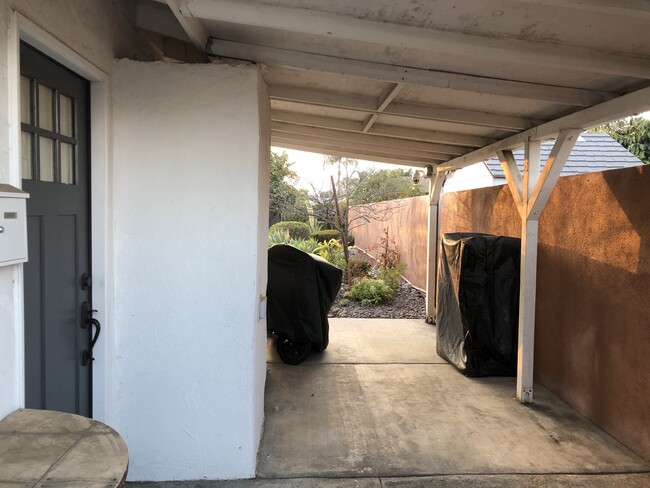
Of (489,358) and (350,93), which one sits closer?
(350,93)

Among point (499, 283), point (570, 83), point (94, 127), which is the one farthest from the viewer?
point (499, 283)

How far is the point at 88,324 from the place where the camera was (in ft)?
8.98

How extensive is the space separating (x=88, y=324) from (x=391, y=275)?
7833 millimetres

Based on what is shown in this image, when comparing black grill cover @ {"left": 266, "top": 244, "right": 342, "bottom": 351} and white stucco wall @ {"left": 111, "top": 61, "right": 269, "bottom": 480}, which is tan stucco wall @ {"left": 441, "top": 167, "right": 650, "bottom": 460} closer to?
black grill cover @ {"left": 266, "top": 244, "right": 342, "bottom": 351}

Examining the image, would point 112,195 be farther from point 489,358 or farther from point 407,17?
point 489,358

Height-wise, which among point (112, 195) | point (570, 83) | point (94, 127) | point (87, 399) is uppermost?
point (570, 83)

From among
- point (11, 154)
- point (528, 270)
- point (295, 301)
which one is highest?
point (11, 154)

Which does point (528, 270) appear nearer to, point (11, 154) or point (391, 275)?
point (11, 154)

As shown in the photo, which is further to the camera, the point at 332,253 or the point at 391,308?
the point at 332,253

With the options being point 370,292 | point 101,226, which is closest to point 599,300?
point 101,226

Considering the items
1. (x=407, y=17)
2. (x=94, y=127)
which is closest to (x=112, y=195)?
(x=94, y=127)

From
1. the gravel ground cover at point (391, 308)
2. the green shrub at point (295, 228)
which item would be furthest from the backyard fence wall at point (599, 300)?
the green shrub at point (295, 228)

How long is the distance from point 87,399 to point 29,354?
0.75 meters

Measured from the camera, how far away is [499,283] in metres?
5.07
